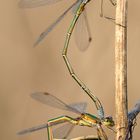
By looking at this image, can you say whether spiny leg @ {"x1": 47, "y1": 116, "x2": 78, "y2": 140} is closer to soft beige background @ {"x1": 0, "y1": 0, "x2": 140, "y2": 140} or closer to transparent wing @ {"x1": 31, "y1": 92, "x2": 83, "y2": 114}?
transparent wing @ {"x1": 31, "y1": 92, "x2": 83, "y2": 114}

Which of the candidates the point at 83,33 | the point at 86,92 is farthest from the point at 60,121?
the point at 83,33

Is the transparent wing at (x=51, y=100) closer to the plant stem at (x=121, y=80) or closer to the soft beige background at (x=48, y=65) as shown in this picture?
the plant stem at (x=121, y=80)

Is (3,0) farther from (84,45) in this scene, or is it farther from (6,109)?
(84,45)

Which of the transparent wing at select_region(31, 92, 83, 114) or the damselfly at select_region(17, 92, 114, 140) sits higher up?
the transparent wing at select_region(31, 92, 83, 114)

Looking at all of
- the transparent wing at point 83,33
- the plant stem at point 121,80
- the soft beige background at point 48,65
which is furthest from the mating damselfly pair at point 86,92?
the soft beige background at point 48,65

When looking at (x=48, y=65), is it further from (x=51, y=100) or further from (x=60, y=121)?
(x=60, y=121)

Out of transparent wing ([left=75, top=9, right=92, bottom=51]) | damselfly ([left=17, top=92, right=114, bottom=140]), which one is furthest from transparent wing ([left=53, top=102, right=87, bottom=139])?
transparent wing ([left=75, top=9, right=92, bottom=51])

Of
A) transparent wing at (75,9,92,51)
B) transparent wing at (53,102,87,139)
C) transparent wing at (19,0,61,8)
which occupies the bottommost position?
transparent wing at (53,102,87,139)

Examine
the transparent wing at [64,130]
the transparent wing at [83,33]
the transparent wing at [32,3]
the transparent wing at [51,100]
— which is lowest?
the transparent wing at [64,130]
